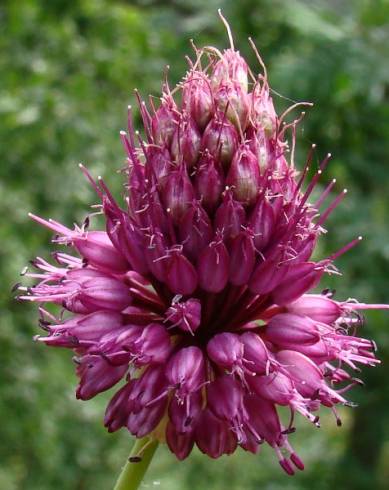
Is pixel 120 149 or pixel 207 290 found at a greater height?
pixel 207 290

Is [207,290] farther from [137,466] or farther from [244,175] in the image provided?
[137,466]

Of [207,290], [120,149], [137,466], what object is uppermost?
[207,290]

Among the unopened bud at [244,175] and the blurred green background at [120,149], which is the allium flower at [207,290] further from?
the blurred green background at [120,149]

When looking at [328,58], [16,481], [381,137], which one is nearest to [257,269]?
[328,58]

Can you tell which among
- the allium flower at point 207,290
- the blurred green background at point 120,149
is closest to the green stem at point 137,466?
the allium flower at point 207,290

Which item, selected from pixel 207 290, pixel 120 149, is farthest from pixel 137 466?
pixel 120 149

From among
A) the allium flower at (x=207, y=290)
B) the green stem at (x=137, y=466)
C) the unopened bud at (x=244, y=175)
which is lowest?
the green stem at (x=137, y=466)

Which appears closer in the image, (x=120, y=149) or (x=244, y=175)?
(x=244, y=175)
